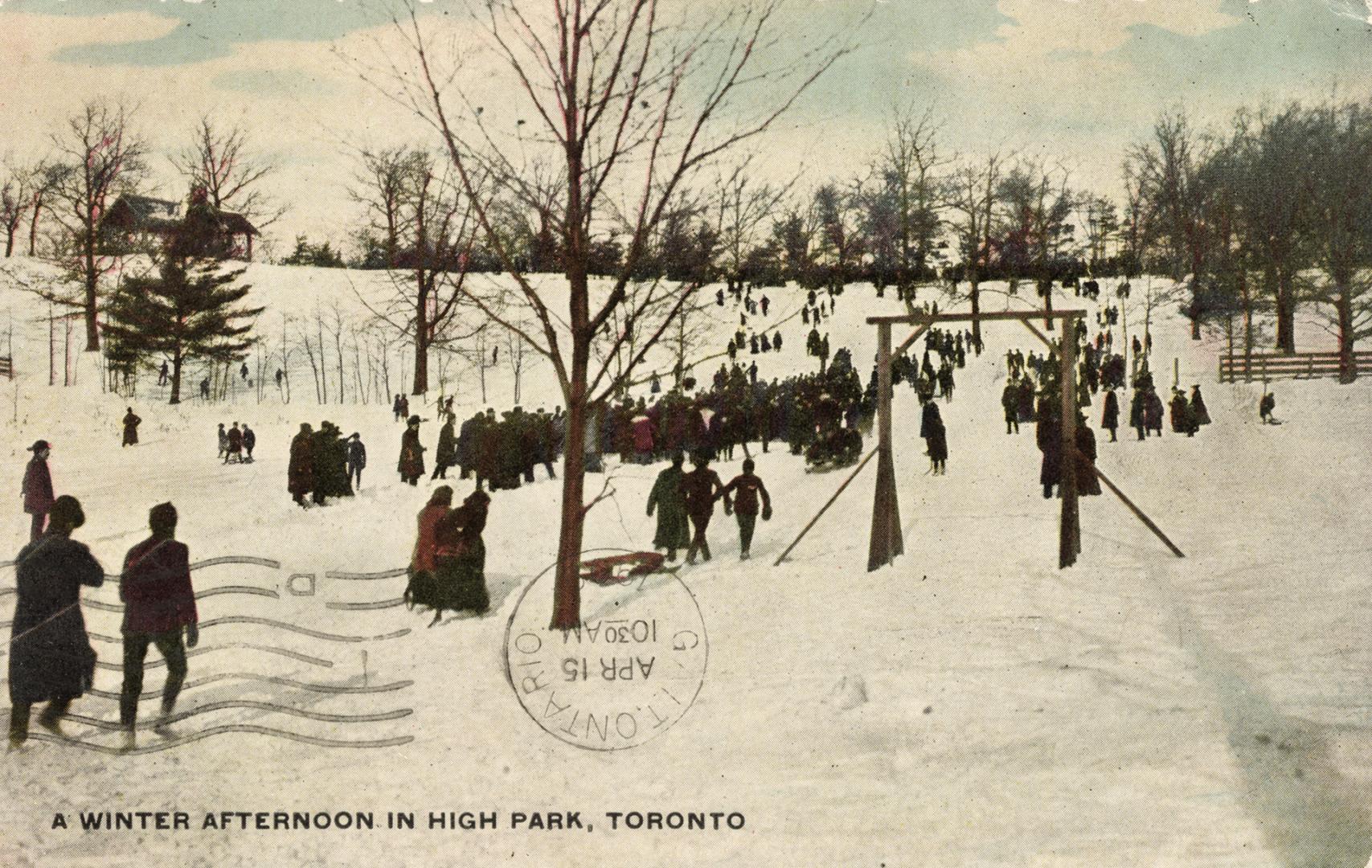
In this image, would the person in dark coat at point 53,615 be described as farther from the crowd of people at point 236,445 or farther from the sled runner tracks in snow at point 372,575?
the crowd of people at point 236,445

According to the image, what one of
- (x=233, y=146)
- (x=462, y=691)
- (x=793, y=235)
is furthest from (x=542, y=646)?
(x=793, y=235)

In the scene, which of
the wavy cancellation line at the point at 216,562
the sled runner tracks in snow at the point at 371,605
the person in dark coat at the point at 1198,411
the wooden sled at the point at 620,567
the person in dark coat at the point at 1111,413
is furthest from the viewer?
the person in dark coat at the point at 1111,413

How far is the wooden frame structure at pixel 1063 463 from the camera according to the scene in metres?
8.66

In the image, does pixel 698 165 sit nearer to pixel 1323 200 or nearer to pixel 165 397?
pixel 165 397

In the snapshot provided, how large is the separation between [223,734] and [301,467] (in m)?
5.38

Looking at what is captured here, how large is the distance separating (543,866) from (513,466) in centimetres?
804

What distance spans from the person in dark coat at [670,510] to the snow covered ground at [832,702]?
2.95 feet

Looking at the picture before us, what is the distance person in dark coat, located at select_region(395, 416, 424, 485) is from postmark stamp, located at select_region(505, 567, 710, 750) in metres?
5.83

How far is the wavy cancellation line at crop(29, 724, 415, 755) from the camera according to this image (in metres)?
6.43

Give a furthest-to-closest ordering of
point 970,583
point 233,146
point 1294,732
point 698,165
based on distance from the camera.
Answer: point 233,146 → point 970,583 → point 698,165 → point 1294,732

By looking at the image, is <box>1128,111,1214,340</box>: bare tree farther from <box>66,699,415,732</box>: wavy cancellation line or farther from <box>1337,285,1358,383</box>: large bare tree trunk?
<box>66,699,415,732</box>: wavy cancellation line

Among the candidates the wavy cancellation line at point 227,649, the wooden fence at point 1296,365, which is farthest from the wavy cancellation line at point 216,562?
the wooden fence at point 1296,365

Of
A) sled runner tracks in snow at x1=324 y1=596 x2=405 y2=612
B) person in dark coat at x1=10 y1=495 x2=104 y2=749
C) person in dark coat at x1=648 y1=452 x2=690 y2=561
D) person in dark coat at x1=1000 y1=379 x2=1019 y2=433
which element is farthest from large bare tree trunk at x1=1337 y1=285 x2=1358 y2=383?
person in dark coat at x1=10 y1=495 x2=104 y2=749

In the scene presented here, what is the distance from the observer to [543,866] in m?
6.24
